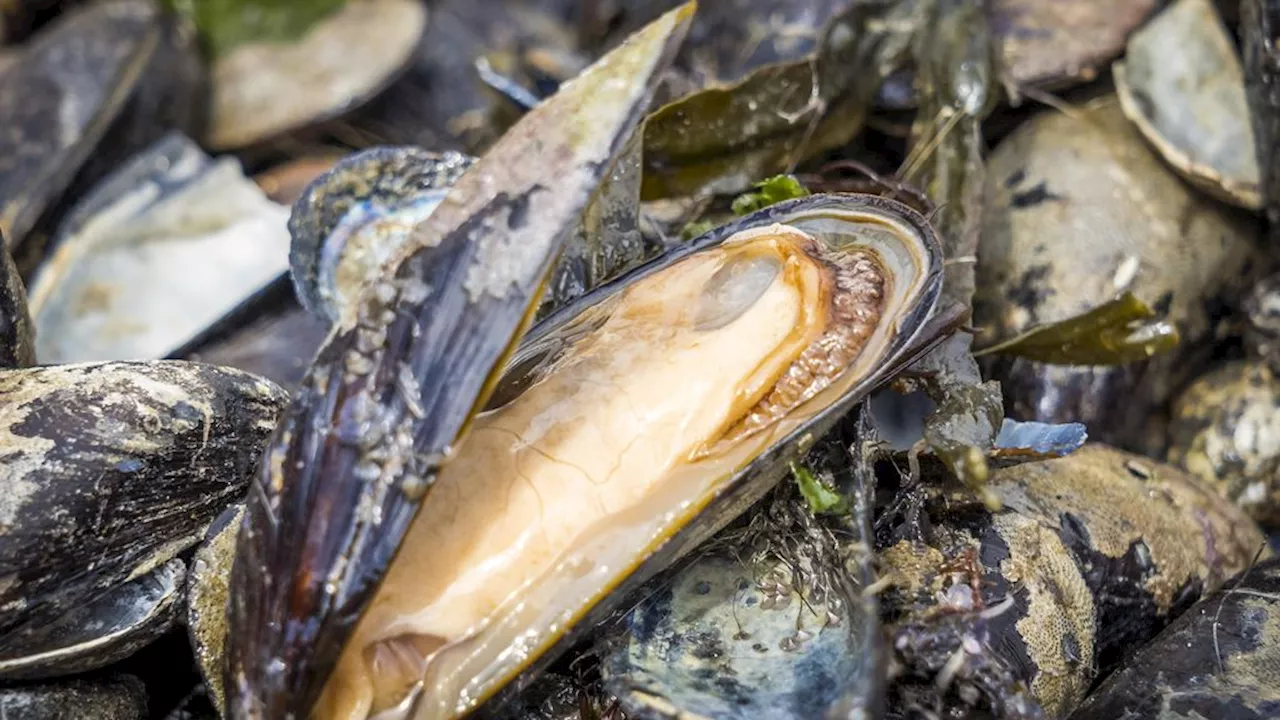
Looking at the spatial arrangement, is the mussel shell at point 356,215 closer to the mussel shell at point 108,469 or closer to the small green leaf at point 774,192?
the mussel shell at point 108,469

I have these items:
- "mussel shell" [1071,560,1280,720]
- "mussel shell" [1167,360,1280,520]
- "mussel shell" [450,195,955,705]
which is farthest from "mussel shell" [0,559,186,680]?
"mussel shell" [1167,360,1280,520]

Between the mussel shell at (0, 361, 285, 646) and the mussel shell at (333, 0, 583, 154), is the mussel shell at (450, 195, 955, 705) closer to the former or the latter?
the mussel shell at (0, 361, 285, 646)

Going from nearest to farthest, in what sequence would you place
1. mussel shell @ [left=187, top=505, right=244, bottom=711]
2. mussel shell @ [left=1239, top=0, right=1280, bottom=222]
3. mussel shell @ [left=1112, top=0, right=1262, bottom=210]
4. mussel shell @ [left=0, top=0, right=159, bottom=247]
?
mussel shell @ [left=187, top=505, right=244, bottom=711] < mussel shell @ [left=1239, top=0, right=1280, bottom=222] < mussel shell @ [left=1112, top=0, right=1262, bottom=210] < mussel shell @ [left=0, top=0, right=159, bottom=247]

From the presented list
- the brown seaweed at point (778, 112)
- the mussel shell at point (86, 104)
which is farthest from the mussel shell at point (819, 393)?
the mussel shell at point (86, 104)

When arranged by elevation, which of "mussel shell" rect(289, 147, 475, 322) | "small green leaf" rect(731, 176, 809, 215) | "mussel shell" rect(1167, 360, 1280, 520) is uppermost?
"small green leaf" rect(731, 176, 809, 215)

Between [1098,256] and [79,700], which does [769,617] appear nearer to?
[79,700]

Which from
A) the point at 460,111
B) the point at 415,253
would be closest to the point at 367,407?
the point at 415,253

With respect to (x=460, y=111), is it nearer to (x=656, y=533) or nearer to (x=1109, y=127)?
(x=1109, y=127)
